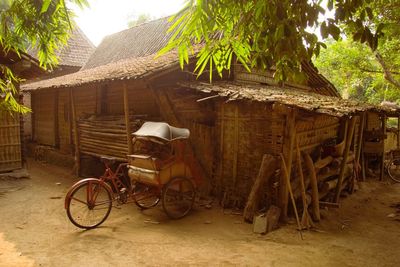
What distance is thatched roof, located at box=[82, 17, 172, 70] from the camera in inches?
558

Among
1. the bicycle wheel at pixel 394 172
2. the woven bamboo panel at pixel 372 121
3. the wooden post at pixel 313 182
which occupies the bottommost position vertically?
the bicycle wheel at pixel 394 172

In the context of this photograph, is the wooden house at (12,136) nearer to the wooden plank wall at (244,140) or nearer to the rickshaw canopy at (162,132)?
the rickshaw canopy at (162,132)

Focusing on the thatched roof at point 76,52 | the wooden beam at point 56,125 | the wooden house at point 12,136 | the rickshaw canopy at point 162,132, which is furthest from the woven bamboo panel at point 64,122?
the rickshaw canopy at point 162,132

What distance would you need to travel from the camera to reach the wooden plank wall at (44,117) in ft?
47.0

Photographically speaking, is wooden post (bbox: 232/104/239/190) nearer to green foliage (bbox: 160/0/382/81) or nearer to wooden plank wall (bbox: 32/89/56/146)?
green foliage (bbox: 160/0/382/81)

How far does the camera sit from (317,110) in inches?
239

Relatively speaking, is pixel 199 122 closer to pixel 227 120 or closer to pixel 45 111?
pixel 227 120

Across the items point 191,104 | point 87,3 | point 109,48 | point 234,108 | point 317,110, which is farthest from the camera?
point 109,48

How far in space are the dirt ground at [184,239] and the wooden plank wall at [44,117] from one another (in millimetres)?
6592

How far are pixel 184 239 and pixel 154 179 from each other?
1.38 m

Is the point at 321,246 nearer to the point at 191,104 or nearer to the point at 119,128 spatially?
the point at 191,104

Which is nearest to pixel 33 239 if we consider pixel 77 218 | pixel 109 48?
pixel 77 218

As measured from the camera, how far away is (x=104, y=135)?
9.95 m

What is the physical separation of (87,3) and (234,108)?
17.5 ft
